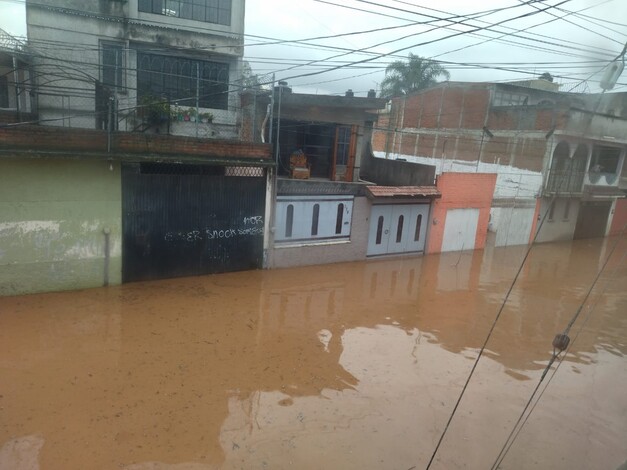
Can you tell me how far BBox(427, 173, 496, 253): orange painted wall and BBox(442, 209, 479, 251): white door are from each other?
7.5 inches

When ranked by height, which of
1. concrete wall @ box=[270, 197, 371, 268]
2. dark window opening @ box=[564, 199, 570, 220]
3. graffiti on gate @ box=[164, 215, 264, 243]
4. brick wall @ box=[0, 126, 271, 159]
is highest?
brick wall @ box=[0, 126, 271, 159]

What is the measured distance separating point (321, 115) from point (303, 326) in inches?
317

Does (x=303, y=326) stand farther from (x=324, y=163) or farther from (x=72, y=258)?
(x=324, y=163)

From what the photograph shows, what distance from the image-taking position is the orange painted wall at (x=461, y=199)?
1631 centimetres

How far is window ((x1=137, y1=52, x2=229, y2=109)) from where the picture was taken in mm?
15273

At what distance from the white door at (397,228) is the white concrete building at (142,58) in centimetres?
611

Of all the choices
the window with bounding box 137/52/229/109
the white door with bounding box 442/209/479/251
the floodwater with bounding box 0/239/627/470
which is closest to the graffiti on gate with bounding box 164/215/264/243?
the floodwater with bounding box 0/239/627/470

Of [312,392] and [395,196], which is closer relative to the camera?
[312,392]

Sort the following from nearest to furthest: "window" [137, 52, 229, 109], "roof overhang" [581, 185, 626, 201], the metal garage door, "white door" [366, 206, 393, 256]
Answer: the metal garage door, "white door" [366, 206, 393, 256], "window" [137, 52, 229, 109], "roof overhang" [581, 185, 626, 201]

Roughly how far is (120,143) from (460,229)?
12743mm

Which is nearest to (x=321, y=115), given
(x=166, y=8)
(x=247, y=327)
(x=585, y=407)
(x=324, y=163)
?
(x=324, y=163)

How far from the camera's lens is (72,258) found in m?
10.0

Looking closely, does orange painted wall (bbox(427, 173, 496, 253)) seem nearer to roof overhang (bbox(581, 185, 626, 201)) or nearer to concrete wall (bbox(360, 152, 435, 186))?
concrete wall (bbox(360, 152, 435, 186))

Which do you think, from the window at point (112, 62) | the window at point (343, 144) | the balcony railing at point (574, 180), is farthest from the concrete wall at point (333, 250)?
the balcony railing at point (574, 180)
